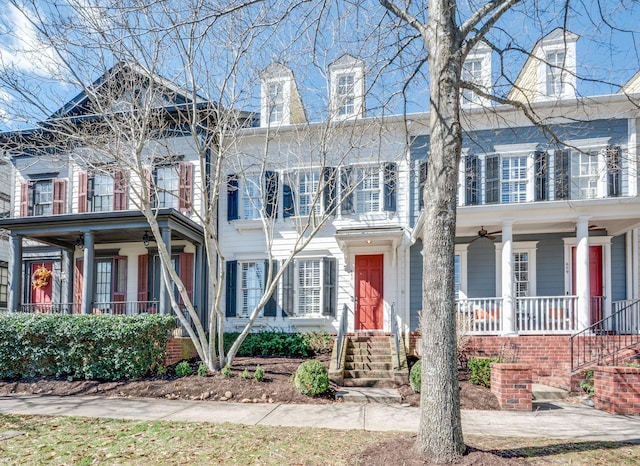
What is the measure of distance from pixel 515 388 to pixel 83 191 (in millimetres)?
13541

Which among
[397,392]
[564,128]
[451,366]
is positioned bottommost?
[397,392]

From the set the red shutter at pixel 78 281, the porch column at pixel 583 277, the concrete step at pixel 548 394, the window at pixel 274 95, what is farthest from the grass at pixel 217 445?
the red shutter at pixel 78 281

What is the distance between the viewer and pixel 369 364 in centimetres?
996

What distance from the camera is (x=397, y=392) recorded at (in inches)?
330

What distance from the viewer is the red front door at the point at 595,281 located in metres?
11.9

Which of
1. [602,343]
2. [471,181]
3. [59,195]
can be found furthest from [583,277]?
[59,195]

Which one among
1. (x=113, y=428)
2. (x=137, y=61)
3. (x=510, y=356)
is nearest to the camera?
(x=113, y=428)

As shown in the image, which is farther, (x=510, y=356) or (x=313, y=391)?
(x=510, y=356)

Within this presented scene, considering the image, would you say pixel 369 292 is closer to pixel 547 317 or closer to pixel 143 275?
pixel 547 317

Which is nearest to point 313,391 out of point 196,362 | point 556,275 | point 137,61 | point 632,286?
point 196,362

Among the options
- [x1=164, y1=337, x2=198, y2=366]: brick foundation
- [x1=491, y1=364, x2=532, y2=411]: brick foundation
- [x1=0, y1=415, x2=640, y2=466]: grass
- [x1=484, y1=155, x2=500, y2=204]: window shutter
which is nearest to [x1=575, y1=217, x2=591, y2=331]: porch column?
[x1=484, y1=155, x2=500, y2=204]: window shutter

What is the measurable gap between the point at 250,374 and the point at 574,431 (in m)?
5.81

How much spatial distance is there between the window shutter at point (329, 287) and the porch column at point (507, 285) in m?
4.56

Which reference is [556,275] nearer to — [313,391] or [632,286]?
[632,286]
